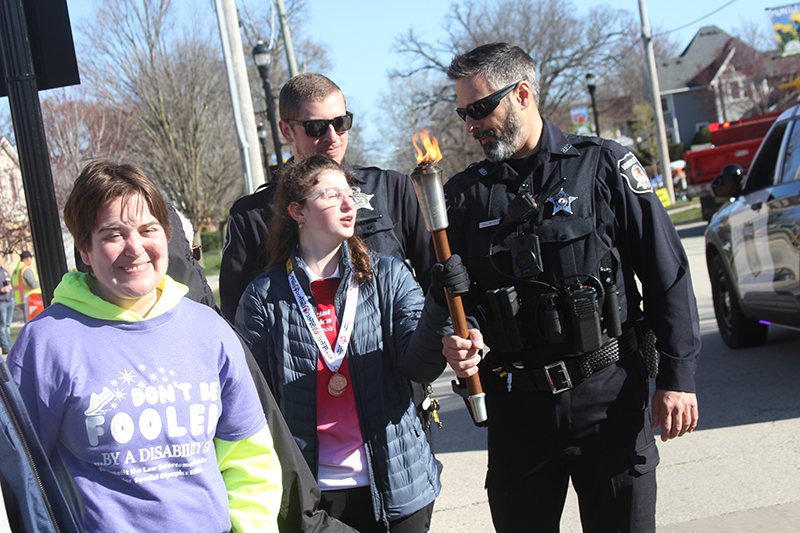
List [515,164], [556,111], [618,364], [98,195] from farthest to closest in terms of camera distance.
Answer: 1. [556,111]
2. [515,164]
3. [618,364]
4. [98,195]

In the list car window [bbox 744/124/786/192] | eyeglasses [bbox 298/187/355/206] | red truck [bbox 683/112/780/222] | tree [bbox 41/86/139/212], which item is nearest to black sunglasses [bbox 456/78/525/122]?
eyeglasses [bbox 298/187/355/206]

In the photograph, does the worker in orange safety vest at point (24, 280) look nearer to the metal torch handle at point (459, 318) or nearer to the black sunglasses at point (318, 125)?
Result: the black sunglasses at point (318, 125)

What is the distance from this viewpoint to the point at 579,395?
282cm

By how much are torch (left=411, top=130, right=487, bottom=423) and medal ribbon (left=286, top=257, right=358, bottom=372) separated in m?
0.45

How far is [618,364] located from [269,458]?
1427 millimetres

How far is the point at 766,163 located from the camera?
657 cm

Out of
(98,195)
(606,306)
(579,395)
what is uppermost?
(98,195)

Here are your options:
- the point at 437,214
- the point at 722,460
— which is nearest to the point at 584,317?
the point at 437,214

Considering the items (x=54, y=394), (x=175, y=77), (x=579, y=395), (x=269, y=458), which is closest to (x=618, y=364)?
(x=579, y=395)

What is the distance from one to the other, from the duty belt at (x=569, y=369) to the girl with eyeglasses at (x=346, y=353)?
0.44 metres

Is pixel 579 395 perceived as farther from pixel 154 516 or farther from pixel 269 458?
pixel 154 516

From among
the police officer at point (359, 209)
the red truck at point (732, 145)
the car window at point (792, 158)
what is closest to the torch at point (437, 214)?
the police officer at point (359, 209)

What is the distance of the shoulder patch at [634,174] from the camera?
2830 mm

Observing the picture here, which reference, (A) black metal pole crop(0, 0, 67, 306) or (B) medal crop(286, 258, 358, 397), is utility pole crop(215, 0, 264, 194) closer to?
(A) black metal pole crop(0, 0, 67, 306)
